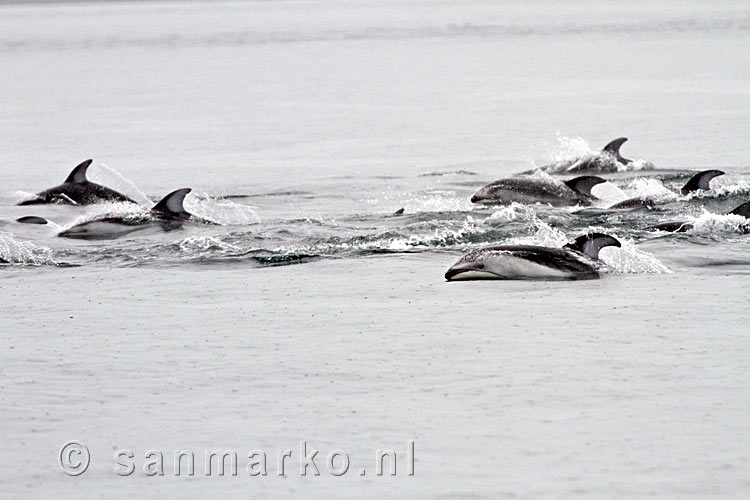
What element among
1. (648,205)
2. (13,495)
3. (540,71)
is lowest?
(13,495)

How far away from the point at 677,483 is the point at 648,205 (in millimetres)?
8689

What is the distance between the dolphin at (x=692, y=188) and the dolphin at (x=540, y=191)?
771 mm

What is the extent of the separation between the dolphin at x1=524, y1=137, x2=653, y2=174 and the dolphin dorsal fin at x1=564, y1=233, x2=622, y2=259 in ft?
26.2

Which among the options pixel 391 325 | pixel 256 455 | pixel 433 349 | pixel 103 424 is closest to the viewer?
pixel 256 455

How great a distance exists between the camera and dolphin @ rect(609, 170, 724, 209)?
14.9 meters

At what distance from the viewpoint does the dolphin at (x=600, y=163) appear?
19.5 metres

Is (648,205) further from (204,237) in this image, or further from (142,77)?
(142,77)

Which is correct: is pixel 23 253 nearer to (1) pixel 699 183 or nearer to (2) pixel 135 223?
(2) pixel 135 223

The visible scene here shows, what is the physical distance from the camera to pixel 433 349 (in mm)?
8984

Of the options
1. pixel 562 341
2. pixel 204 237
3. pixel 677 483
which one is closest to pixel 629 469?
pixel 677 483

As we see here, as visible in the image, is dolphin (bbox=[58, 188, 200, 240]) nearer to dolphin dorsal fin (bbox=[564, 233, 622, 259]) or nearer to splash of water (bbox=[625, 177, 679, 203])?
dolphin dorsal fin (bbox=[564, 233, 622, 259])

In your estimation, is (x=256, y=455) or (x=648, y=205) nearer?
(x=256, y=455)

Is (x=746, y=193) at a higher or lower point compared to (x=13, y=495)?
higher

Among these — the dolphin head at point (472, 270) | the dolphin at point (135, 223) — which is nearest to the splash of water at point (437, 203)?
the dolphin at point (135, 223)
